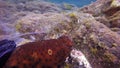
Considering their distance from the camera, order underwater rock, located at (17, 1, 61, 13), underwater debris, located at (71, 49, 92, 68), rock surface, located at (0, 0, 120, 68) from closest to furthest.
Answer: underwater debris, located at (71, 49, 92, 68) → rock surface, located at (0, 0, 120, 68) → underwater rock, located at (17, 1, 61, 13)

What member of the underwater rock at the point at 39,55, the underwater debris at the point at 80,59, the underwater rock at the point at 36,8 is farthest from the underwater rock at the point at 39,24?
the underwater rock at the point at 36,8

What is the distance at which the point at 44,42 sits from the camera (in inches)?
97.3

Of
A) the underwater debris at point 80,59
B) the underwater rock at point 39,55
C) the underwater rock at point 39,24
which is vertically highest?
the underwater rock at point 39,24

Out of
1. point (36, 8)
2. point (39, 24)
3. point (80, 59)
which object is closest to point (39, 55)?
point (80, 59)

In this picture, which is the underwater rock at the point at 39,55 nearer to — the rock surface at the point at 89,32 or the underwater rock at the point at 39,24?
the rock surface at the point at 89,32

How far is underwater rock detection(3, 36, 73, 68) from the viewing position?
230 centimetres

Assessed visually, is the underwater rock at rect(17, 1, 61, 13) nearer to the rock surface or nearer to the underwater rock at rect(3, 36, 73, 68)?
the rock surface

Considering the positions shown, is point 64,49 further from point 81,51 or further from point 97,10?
point 97,10

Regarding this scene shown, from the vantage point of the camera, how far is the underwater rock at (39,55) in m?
2.30

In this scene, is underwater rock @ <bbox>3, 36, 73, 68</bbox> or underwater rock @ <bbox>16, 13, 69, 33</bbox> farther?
underwater rock @ <bbox>16, 13, 69, 33</bbox>

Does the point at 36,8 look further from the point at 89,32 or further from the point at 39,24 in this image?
the point at 89,32

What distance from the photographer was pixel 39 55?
2348 millimetres

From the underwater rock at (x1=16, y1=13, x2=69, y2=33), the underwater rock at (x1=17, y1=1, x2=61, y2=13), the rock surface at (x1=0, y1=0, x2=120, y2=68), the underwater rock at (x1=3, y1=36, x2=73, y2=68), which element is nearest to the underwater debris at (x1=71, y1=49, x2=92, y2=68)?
the rock surface at (x1=0, y1=0, x2=120, y2=68)

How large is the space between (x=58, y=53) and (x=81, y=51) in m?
0.83
